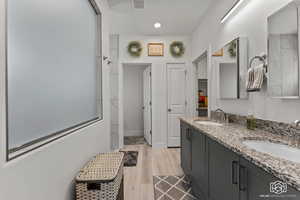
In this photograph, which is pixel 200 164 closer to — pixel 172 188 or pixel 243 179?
pixel 172 188

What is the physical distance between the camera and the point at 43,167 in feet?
3.28

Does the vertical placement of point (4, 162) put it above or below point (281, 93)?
below

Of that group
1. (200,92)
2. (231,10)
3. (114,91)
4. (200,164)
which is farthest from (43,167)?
(200,92)

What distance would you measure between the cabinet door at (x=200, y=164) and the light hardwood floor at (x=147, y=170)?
63 cm

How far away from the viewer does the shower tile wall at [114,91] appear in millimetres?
4262

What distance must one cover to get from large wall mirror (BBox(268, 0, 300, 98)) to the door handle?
2.46ft

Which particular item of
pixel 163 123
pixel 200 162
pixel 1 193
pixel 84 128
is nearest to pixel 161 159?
pixel 163 123

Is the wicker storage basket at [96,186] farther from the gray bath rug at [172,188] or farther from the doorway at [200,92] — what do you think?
the doorway at [200,92]

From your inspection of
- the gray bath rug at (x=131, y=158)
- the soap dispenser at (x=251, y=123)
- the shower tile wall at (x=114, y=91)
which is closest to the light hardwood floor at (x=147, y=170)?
the gray bath rug at (x=131, y=158)

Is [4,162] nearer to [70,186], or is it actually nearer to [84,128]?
[70,186]

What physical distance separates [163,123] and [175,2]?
272 cm

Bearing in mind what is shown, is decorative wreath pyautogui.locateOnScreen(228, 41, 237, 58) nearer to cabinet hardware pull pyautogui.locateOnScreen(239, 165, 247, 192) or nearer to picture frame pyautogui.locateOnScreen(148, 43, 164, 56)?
cabinet hardware pull pyautogui.locateOnScreen(239, 165, 247, 192)

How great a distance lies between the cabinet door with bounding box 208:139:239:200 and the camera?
116 centimetres

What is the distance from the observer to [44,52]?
1123 mm
